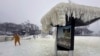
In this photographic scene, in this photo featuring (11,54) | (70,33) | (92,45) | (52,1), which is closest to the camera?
(70,33)

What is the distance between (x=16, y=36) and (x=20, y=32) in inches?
8.0

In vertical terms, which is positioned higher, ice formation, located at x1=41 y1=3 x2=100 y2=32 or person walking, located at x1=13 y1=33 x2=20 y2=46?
ice formation, located at x1=41 y1=3 x2=100 y2=32

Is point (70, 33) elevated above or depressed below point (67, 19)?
below

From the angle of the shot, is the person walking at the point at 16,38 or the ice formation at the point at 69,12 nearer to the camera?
the ice formation at the point at 69,12

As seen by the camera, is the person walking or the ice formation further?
the person walking

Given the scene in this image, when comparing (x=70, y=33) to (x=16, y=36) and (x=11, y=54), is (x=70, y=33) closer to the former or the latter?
(x=11, y=54)

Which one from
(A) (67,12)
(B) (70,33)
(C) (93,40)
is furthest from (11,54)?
(C) (93,40)

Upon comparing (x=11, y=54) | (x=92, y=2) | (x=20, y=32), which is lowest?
(x=11, y=54)

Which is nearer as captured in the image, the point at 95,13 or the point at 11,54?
the point at 95,13

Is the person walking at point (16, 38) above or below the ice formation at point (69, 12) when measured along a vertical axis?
below

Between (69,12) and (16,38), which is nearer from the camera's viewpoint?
(69,12)

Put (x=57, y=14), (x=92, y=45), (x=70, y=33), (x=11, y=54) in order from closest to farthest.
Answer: (x=57, y=14)
(x=70, y=33)
(x=11, y=54)
(x=92, y=45)

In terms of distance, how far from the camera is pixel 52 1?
779 centimetres

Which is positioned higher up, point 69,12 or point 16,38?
point 69,12
